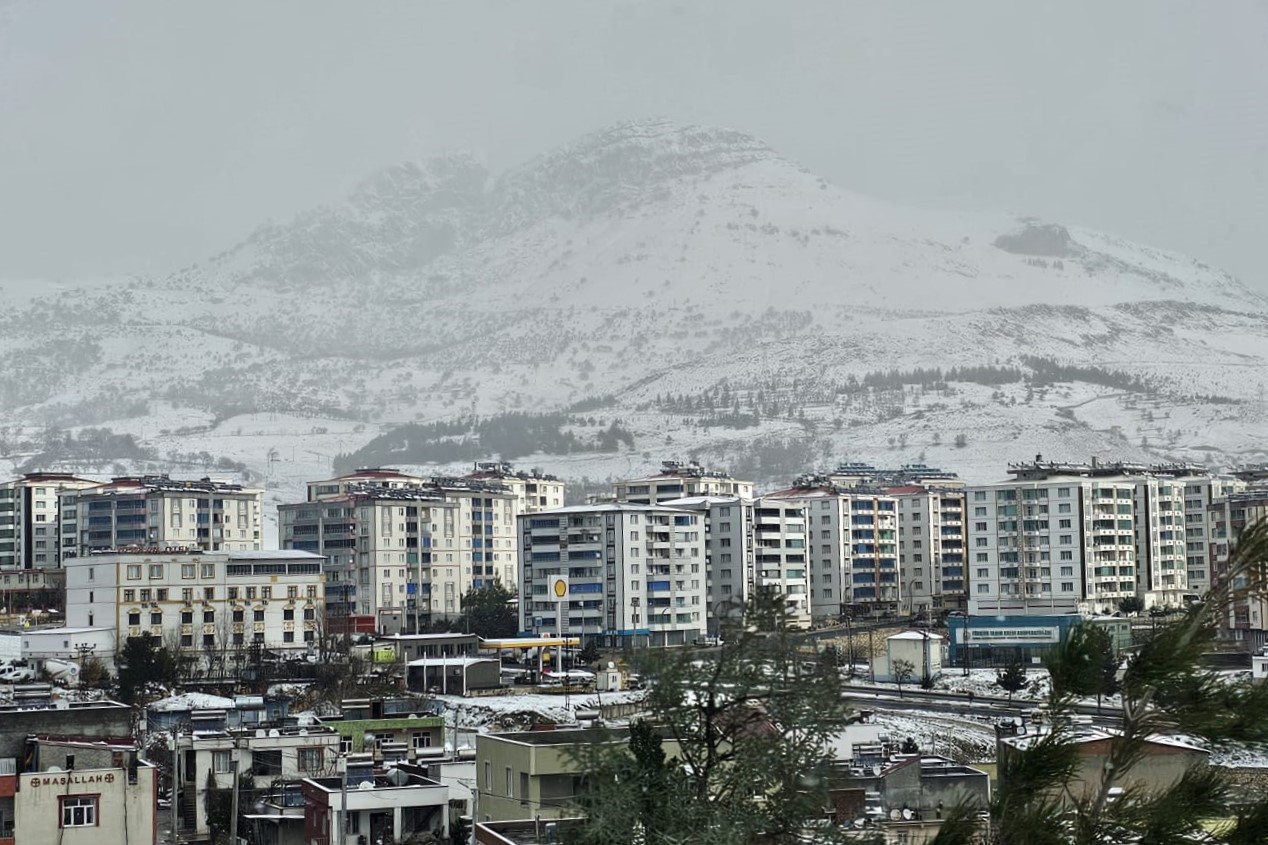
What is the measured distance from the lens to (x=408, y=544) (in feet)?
254

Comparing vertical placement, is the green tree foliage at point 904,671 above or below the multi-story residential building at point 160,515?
below

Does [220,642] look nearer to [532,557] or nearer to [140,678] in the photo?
[140,678]

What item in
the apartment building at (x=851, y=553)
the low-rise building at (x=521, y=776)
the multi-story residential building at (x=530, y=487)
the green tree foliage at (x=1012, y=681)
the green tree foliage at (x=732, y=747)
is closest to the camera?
the green tree foliage at (x=732, y=747)

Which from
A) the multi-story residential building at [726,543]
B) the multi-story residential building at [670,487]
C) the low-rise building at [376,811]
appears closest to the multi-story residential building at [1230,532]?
the multi-story residential building at [726,543]

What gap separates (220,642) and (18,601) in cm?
1948

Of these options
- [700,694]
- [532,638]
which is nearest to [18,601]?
[532,638]

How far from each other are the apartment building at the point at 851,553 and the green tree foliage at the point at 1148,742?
72317 millimetres

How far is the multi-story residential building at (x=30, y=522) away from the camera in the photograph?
86312mm

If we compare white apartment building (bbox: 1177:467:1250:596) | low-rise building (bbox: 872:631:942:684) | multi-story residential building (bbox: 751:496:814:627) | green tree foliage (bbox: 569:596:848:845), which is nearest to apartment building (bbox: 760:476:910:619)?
multi-story residential building (bbox: 751:496:814:627)

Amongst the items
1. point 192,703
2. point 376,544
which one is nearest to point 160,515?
point 376,544

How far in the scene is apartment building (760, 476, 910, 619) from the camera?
78812mm

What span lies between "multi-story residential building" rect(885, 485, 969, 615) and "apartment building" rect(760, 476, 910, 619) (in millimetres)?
1166

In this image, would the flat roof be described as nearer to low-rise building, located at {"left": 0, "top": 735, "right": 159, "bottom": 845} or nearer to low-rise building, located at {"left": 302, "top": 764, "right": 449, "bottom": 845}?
low-rise building, located at {"left": 302, "top": 764, "right": 449, "bottom": 845}

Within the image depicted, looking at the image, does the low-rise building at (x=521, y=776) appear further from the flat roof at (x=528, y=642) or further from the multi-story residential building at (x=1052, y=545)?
the multi-story residential building at (x=1052, y=545)
